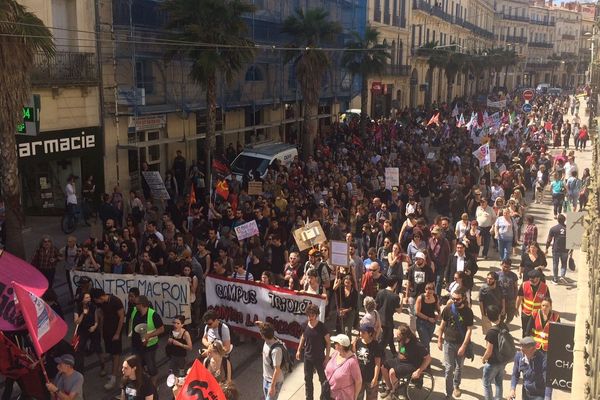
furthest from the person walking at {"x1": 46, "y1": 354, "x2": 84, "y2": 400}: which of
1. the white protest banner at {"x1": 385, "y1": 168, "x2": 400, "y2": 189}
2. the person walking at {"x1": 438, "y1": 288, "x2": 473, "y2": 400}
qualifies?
the white protest banner at {"x1": 385, "y1": 168, "x2": 400, "y2": 189}

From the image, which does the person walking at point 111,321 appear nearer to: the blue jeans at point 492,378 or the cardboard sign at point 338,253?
the cardboard sign at point 338,253

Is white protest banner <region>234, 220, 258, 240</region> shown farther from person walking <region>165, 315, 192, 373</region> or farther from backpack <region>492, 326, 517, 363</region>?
backpack <region>492, 326, 517, 363</region>

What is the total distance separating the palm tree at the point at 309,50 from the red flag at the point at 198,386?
21.6 m

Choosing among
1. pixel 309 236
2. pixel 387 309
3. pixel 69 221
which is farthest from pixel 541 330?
pixel 69 221

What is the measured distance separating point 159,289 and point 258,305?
5.14ft

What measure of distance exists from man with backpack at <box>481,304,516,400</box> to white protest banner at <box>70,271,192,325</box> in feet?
14.8

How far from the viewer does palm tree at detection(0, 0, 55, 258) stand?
41.0 ft

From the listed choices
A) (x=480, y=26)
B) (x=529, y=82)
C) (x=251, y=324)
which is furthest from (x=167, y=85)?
(x=529, y=82)

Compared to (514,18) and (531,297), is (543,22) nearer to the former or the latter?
(514,18)

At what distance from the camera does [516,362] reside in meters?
7.77

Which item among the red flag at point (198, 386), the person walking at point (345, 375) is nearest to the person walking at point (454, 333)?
the person walking at point (345, 375)

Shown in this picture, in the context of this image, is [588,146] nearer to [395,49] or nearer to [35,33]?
[395,49]

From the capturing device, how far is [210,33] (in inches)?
785

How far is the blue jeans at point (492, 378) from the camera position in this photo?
809 cm
